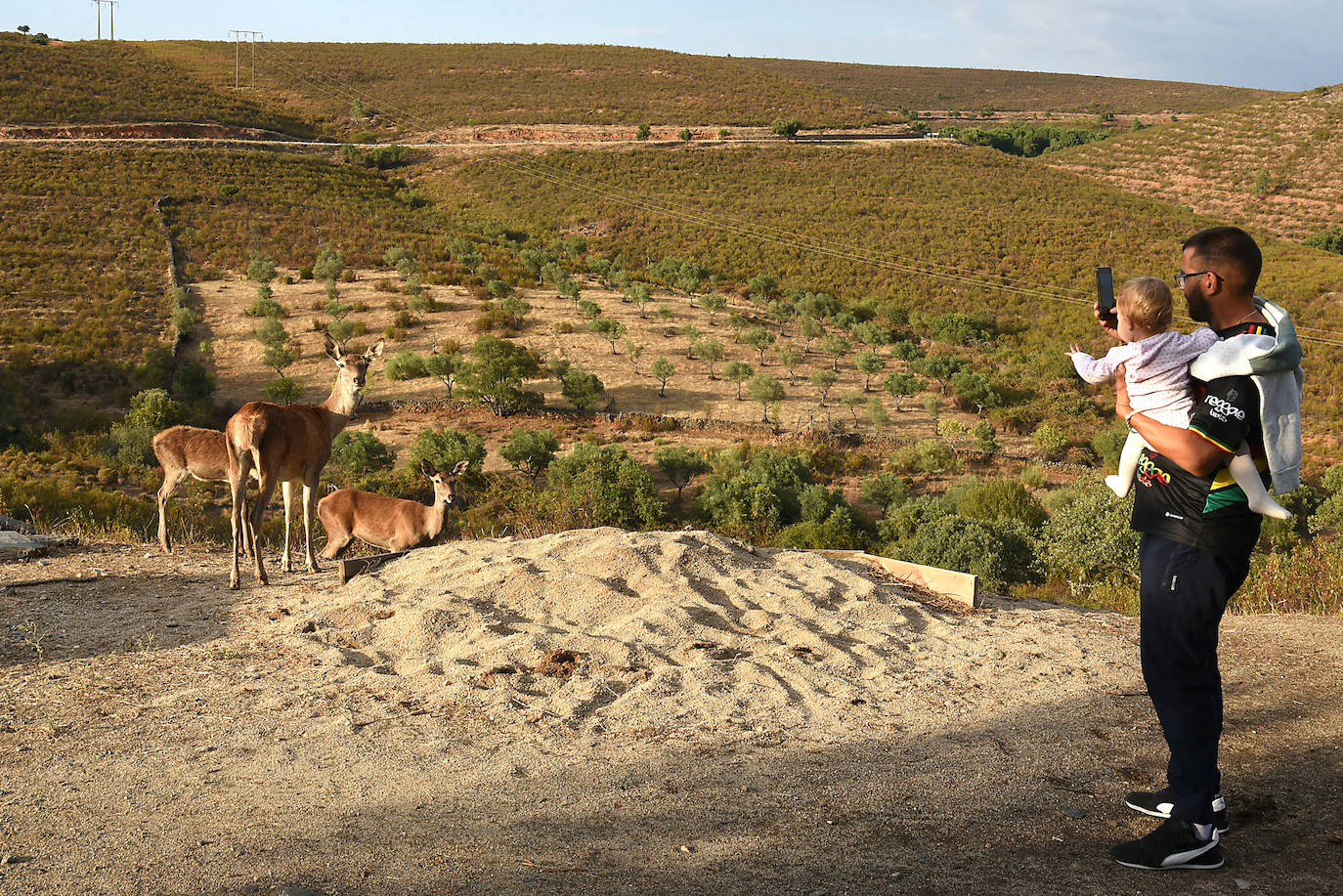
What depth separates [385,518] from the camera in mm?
10906

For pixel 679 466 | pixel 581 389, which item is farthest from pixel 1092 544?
pixel 581 389

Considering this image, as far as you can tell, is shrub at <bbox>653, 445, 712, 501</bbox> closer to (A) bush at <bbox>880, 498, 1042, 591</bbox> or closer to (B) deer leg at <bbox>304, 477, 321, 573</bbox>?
(A) bush at <bbox>880, 498, 1042, 591</bbox>

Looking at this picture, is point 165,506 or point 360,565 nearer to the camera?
point 360,565

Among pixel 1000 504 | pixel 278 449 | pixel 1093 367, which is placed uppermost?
pixel 1093 367

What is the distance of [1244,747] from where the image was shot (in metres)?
5.45

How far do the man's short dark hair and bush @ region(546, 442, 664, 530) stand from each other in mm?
15665

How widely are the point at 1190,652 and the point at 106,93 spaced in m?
84.6

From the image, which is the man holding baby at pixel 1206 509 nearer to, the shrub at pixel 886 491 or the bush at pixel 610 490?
the bush at pixel 610 490

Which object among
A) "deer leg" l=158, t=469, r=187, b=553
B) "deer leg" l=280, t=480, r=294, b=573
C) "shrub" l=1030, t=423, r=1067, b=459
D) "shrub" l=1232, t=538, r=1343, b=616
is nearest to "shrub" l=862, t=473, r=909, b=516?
"shrub" l=1030, t=423, r=1067, b=459

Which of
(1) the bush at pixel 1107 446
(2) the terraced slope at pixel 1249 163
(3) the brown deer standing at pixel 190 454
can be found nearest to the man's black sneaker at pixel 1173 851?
(3) the brown deer standing at pixel 190 454

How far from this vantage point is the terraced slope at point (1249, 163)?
211 ft

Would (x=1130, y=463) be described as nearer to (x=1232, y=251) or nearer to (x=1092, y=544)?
(x=1232, y=251)

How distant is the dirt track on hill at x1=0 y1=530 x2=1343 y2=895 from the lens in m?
3.98

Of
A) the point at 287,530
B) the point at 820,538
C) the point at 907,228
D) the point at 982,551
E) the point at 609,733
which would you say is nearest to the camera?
the point at 609,733
